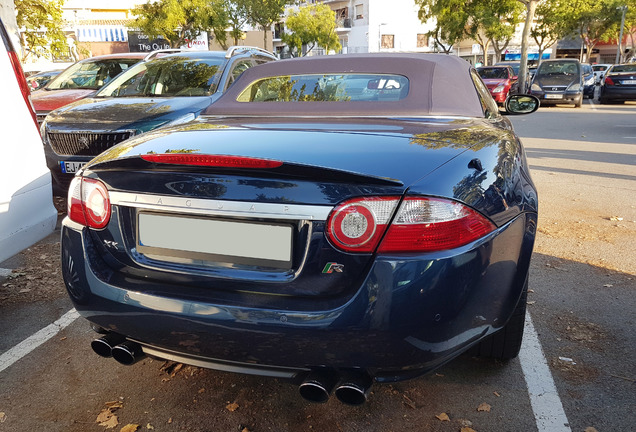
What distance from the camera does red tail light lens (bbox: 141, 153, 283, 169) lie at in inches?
74.5

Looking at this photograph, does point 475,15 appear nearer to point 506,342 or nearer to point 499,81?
point 499,81

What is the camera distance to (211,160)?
6.40 feet

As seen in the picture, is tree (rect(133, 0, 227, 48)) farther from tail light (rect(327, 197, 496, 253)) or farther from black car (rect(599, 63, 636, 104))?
tail light (rect(327, 197, 496, 253))

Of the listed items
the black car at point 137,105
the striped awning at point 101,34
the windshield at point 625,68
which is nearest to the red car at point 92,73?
the black car at point 137,105

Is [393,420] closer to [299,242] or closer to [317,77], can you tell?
[299,242]

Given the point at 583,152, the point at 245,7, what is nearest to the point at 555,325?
the point at 583,152

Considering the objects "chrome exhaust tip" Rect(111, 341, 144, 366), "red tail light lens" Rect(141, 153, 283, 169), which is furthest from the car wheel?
"chrome exhaust tip" Rect(111, 341, 144, 366)

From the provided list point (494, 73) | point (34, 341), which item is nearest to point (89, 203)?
point (34, 341)

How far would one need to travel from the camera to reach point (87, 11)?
233 ft

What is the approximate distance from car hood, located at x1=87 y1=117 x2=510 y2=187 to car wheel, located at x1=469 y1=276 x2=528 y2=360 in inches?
34.6

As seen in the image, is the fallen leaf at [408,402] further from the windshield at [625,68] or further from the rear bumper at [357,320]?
the windshield at [625,68]

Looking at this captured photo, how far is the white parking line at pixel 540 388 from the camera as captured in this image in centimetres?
235

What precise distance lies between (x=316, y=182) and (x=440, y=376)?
1.45 metres

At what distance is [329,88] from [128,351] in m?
1.91
